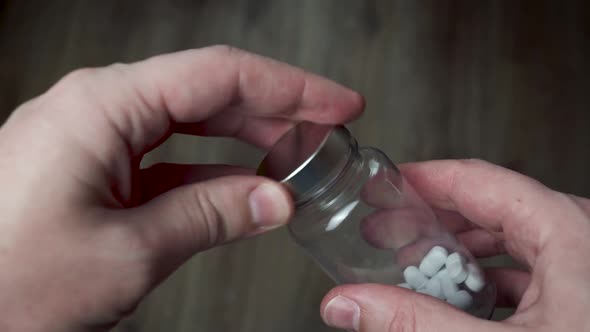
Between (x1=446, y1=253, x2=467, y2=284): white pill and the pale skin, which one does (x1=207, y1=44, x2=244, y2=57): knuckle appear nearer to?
the pale skin

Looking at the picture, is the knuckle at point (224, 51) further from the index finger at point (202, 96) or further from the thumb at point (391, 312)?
the thumb at point (391, 312)

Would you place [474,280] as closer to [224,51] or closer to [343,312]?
[343,312]

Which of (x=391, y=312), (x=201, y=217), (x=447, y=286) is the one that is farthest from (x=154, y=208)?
(x=447, y=286)

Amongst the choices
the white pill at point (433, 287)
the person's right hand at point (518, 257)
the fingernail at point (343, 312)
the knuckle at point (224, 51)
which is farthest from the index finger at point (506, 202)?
the knuckle at point (224, 51)

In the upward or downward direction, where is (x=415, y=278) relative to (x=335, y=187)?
downward

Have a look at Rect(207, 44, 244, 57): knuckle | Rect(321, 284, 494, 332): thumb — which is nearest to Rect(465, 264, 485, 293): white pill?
Rect(321, 284, 494, 332): thumb
